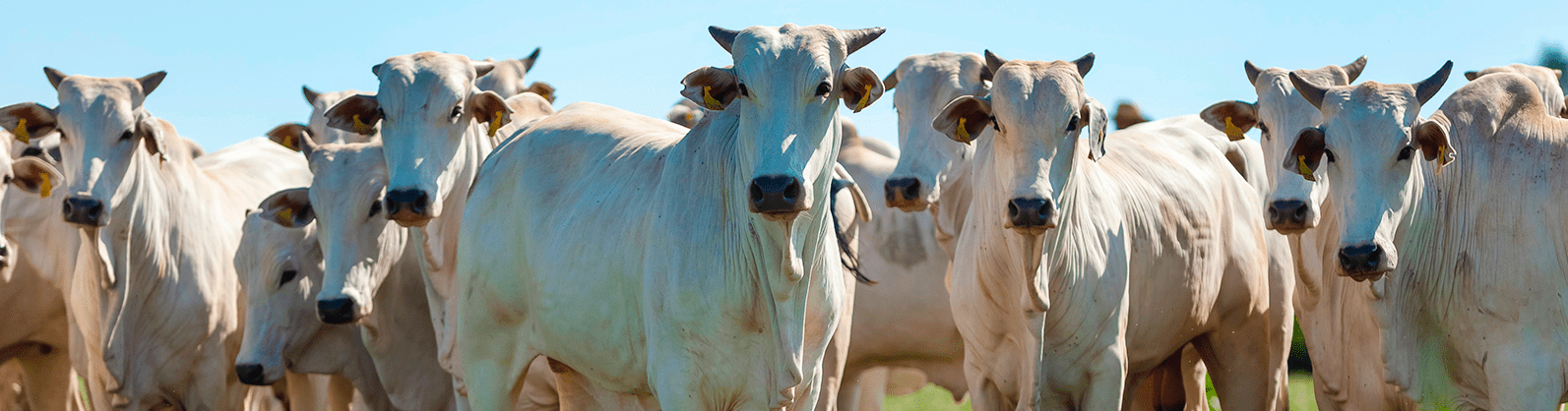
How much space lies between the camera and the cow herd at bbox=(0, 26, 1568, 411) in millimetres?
5117

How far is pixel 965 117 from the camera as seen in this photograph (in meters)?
6.46

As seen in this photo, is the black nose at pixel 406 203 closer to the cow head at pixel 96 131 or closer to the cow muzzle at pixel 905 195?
the cow muzzle at pixel 905 195

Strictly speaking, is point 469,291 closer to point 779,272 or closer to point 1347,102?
point 779,272

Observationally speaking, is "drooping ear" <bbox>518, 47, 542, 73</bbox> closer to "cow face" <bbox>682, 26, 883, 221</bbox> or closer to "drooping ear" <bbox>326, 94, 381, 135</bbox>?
"drooping ear" <bbox>326, 94, 381, 135</bbox>

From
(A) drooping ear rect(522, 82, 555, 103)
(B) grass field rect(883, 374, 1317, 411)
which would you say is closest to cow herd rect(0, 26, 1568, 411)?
(A) drooping ear rect(522, 82, 555, 103)

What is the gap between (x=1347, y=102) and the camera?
19.8ft

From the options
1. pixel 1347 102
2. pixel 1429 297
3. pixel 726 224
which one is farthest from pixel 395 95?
pixel 1429 297

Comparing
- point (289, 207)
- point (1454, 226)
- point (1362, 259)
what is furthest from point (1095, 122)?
point (289, 207)

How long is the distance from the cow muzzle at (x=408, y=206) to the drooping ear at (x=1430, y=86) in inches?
171

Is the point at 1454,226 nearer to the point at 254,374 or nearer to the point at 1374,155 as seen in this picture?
the point at 1374,155

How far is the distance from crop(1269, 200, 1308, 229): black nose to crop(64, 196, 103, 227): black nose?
6191 millimetres

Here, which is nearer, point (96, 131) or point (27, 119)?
point (96, 131)

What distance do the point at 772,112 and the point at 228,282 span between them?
18.0ft

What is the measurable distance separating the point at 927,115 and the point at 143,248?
15.4 ft
